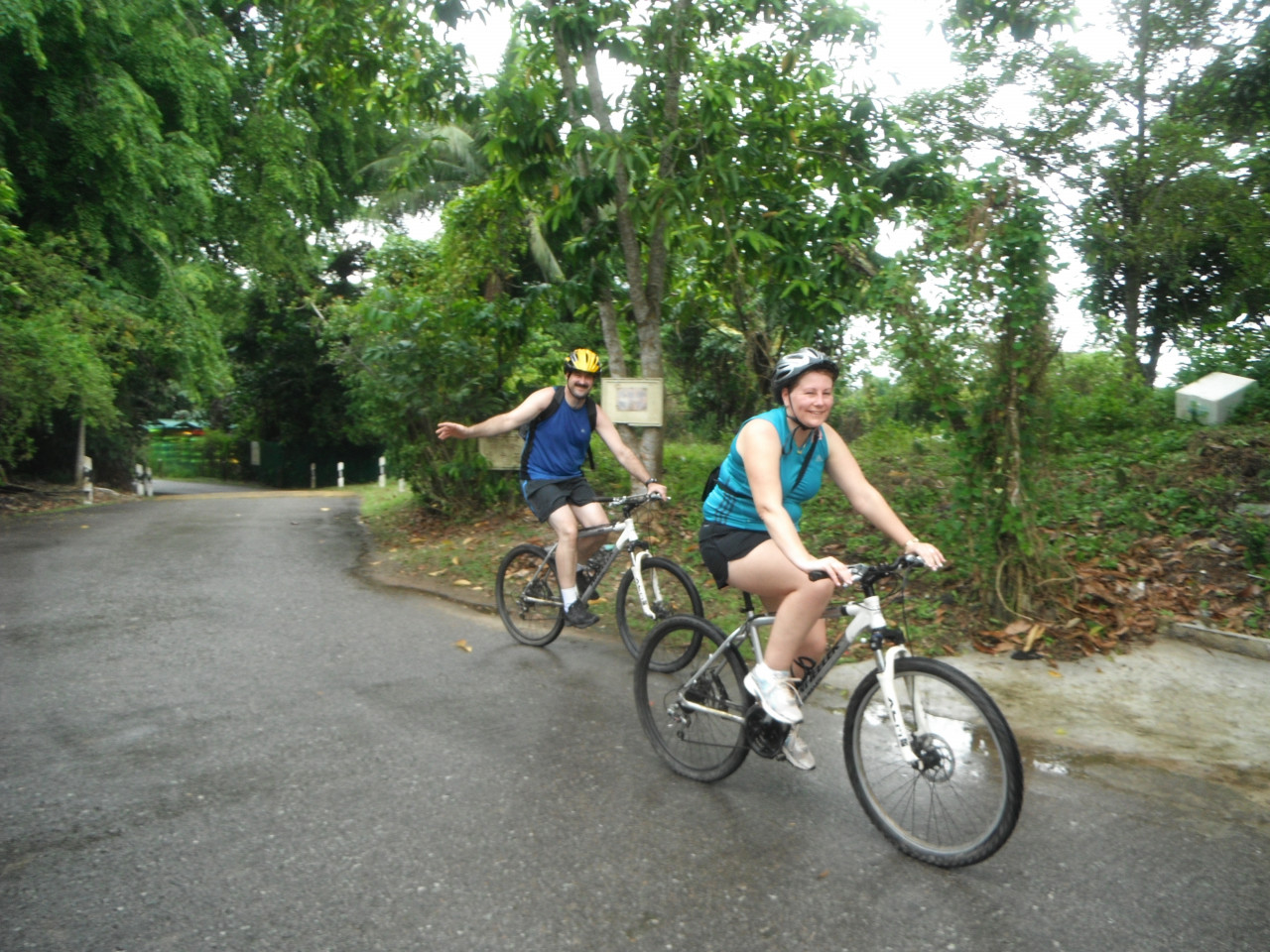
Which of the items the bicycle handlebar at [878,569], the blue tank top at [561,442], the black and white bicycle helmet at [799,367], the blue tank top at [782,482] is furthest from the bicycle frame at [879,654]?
the blue tank top at [561,442]

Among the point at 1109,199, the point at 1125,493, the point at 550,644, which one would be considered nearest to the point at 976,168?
the point at 1125,493

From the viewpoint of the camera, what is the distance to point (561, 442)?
730 cm

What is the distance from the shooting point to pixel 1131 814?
4465mm

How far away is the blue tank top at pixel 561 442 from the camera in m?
7.30

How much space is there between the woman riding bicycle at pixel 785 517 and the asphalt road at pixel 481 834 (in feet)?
2.00

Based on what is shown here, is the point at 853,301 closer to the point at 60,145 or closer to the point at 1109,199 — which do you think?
the point at 1109,199

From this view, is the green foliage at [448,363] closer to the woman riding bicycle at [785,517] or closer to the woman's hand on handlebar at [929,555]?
the woman riding bicycle at [785,517]

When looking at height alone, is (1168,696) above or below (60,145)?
below

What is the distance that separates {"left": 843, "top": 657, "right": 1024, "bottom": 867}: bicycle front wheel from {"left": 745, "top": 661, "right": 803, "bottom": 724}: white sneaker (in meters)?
0.24

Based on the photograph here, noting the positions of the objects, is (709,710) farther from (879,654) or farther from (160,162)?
(160,162)

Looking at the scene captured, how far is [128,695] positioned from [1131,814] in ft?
16.8

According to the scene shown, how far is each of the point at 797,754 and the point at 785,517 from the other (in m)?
1.05

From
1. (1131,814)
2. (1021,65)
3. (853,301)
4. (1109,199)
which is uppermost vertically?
(1021,65)

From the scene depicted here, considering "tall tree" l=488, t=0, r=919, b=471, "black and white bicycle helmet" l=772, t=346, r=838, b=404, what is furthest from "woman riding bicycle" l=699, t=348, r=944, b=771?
"tall tree" l=488, t=0, r=919, b=471
